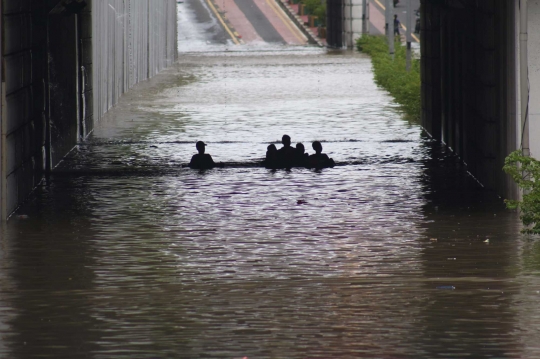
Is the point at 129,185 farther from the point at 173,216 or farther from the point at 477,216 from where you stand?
the point at 477,216

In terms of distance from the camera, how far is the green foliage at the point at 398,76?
97.2 feet

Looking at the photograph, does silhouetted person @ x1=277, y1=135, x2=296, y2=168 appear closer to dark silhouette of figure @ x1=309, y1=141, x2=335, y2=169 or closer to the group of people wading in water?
the group of people wading in water

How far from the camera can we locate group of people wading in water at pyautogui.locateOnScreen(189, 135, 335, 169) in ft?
60.7

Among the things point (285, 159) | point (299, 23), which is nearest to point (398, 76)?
point (285, 159)

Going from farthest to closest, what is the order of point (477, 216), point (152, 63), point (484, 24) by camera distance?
point (152, 63)
point (484, 24)
point (477, 216)

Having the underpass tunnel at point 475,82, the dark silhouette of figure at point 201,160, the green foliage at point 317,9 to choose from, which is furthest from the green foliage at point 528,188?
the green foliage at point 317,9

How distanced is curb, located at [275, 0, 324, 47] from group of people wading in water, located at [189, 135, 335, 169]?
45.6 metres

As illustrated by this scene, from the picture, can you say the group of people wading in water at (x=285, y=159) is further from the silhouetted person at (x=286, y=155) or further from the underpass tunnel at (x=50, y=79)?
the underpass tunnel at (x=50, y=79)

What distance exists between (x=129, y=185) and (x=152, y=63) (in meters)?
25.4

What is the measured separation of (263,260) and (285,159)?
717 cm

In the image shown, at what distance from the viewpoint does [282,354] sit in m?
8.23

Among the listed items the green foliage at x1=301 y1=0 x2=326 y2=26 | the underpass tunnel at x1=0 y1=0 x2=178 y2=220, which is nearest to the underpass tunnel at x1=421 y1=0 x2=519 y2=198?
the underpass tunnel at x1=0 y1=0 x2=178 y2=220

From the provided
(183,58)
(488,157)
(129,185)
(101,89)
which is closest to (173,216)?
(129,185)

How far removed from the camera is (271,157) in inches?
732
